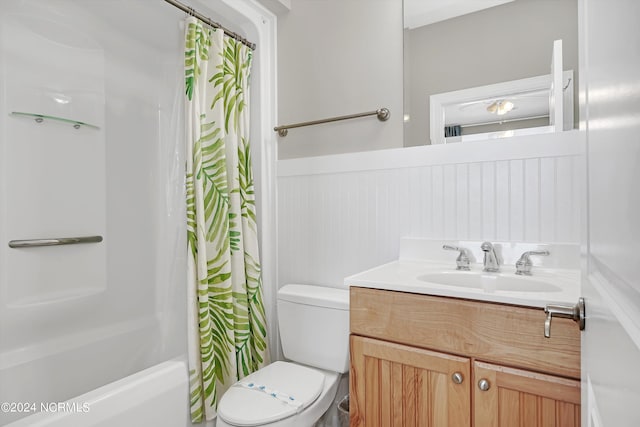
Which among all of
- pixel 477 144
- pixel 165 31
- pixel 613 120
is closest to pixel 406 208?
pixel 477 144

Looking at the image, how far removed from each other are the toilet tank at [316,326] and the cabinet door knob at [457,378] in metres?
0.53

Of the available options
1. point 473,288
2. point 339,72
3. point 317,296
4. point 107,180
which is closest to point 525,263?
point 473,288

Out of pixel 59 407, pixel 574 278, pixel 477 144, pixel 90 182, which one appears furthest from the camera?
pixel 90 182

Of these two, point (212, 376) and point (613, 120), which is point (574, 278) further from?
point (212, 376)

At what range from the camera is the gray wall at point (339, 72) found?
169 cm

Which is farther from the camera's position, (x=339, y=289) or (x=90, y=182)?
(x=90, y=182)

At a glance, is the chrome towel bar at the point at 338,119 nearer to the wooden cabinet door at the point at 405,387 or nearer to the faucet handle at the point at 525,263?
the faucet handle at the point at 525,263

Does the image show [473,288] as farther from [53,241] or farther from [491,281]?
[53,241]

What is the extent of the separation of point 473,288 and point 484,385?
32cm

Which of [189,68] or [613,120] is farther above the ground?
[189,68]

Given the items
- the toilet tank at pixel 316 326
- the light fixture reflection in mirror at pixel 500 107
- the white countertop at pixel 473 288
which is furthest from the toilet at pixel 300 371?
the light fixture reflection in mirror at pixel 500 107

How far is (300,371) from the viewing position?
1501 millimetres

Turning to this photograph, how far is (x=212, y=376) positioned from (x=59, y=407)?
0.72 metres

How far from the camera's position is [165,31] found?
1950mm
